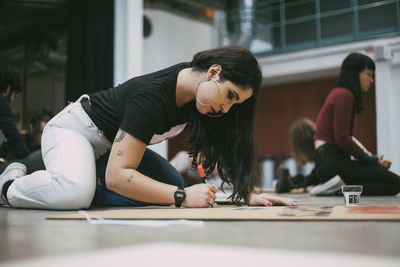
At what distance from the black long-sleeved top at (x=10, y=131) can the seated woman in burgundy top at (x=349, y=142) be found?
1893 mm

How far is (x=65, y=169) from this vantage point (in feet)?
5.33

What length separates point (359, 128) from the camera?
6.49 m

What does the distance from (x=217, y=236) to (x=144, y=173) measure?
1.06m

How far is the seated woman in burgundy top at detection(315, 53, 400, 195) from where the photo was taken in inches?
114

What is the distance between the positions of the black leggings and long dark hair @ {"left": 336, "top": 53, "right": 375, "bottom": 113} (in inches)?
→ 13.2

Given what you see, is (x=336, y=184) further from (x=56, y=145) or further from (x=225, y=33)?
(x=225, y=33)

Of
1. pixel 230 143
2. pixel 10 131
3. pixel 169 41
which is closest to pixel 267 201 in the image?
pixel 230 143

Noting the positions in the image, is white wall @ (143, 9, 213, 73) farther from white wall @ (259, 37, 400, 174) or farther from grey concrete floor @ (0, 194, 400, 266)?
grey concrete floor @ (0, 194, 400, 266)

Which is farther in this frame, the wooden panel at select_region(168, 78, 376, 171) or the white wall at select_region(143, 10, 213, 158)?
the white wall at select_region(143, 10, 213, 158)

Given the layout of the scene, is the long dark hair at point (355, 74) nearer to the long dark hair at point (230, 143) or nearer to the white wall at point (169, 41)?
the long dark hair at point (230, 143)

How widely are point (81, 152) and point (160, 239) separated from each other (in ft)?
3.01

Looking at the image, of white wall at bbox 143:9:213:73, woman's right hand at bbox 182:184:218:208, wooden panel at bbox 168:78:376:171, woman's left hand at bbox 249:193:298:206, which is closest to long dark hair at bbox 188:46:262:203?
woman's left hand at bbox 249:193:298:206

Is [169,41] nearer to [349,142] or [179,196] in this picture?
[349,142]

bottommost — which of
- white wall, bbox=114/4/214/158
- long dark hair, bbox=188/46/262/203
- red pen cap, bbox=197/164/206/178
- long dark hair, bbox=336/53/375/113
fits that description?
red pen cap, bbox=197/164/206/178
